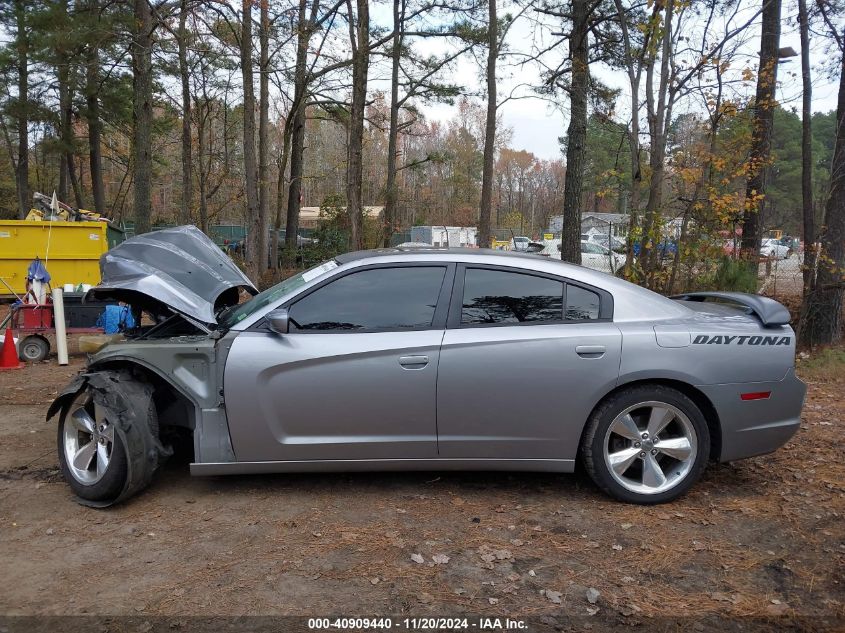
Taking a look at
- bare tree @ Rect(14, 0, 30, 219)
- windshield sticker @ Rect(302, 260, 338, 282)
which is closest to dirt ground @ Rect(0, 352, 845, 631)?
windshield sticker @ Rect(302, 260, 338, 282)

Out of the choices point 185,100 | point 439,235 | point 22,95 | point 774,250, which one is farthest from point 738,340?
point 439,235

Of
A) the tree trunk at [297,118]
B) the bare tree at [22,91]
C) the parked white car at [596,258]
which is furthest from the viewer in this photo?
the bare tree at [22,91]

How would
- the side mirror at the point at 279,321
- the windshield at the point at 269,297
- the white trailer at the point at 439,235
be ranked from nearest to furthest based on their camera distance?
the side mirror at the point at 279,321
the windshield at the point at 269,297
the white trailer at the point at 439,235

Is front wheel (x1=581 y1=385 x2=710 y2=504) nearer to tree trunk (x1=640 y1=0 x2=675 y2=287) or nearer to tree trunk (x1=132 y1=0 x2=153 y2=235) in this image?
tree trunk (x1=640 y1=0 x2=675 y2=287)

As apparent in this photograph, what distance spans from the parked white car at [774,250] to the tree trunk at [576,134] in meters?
3.41

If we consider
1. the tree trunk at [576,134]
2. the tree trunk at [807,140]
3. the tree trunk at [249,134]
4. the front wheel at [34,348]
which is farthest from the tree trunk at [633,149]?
the front wheel at [34,348]

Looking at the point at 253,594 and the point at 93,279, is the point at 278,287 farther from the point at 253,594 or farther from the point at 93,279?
the point at 93,279

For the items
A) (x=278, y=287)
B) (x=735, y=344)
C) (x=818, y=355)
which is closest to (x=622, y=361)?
(x=735, y=344)

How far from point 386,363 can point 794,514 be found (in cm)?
260

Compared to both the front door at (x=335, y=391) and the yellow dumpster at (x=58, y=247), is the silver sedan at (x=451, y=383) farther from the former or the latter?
the yellow dumpster at (x=58, y=247)

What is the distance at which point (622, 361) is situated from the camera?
3.74 m

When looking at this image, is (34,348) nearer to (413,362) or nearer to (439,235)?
(413,362)

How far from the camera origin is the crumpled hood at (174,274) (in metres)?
4.01

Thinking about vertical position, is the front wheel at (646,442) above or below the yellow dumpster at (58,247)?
below
